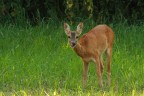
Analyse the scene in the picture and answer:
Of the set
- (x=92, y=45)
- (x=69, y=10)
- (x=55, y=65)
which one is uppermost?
(x=92, y=45)

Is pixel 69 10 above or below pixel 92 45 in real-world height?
below

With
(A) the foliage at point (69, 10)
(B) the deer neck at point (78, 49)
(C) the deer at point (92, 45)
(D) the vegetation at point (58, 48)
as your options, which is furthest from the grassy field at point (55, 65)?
(A) the foliage at point (69, 10)

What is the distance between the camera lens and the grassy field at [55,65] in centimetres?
991

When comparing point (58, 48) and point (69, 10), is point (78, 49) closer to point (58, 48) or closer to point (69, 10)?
point (58, 48)

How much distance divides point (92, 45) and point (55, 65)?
1.20 meters

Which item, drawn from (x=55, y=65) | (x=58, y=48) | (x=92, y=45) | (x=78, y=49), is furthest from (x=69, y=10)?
(x=78, y=49)

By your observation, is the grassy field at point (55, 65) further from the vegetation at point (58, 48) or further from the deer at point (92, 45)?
the deer at point (92, 45)

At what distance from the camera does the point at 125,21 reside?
50.2 ft

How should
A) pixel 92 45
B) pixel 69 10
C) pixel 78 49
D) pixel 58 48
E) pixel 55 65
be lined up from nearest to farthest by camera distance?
pixel 78 49 < pixel 92 45 < pixel 55 65 < pixel 58 48 < pixel 69 10

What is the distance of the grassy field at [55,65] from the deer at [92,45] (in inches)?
9.1

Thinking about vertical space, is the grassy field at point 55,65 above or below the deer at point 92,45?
below

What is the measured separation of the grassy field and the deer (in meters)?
0.23

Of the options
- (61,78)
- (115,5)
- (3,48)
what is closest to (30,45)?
(3,48)

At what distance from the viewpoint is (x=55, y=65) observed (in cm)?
1148
